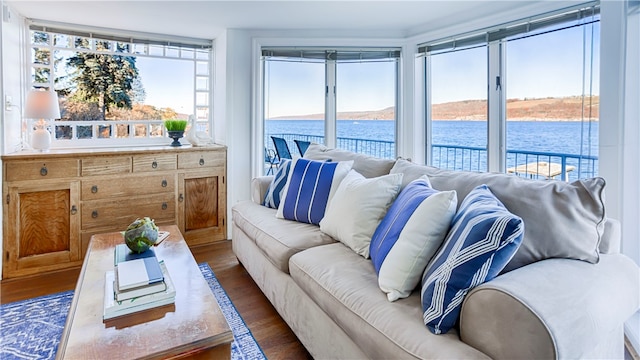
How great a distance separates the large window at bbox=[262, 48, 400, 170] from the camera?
3.89m

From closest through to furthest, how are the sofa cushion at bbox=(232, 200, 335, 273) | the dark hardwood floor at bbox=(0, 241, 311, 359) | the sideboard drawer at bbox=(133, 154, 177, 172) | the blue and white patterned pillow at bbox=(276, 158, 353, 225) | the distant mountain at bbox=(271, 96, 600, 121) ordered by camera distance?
the dark hardwood floor at bbox=(0, 241, 311, 359) < the sofa cushion at bbox=(232, 200, 335, 273) < the blue and white patterned pillow at bbox=(276, 158, 353, 225) < the distant mountain at bbox=(271, 96, 600, 121) < the sideboard drawer at bbox=(133, 154, 177, 172)

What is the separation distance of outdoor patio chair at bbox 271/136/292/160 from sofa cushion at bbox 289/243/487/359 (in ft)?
7.42

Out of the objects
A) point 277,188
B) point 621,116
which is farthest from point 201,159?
point 621,116

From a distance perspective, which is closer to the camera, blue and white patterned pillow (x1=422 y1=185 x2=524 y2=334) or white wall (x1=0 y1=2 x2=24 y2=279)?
blue and white patterned pillow (x1=422 y1=185 x2=524 y2=334)

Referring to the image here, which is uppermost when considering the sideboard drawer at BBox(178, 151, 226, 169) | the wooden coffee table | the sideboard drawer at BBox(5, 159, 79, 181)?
the sideboard drawer at BBox(178, 151, 226, 169)

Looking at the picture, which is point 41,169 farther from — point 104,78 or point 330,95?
point 330,95

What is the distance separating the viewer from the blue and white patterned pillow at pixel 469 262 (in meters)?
1.13

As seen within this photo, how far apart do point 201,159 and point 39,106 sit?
4.35ft

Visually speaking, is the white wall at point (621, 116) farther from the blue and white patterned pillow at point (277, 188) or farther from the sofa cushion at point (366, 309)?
the blue and white patterned pillow at point (277, 188)

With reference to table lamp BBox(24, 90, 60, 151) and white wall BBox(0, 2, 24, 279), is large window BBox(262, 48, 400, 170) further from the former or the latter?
white wall BBox(0, 2, 24, 279)

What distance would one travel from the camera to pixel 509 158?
3186 mm

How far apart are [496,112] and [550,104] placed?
45 cm

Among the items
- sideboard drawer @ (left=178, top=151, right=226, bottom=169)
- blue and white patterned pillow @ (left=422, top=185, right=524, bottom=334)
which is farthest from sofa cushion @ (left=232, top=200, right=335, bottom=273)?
sideboard drawer @ (left=178, top=151, right=226, bottom=169)

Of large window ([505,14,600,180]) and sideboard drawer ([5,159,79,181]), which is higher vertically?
large window ([505,14,600,180])
